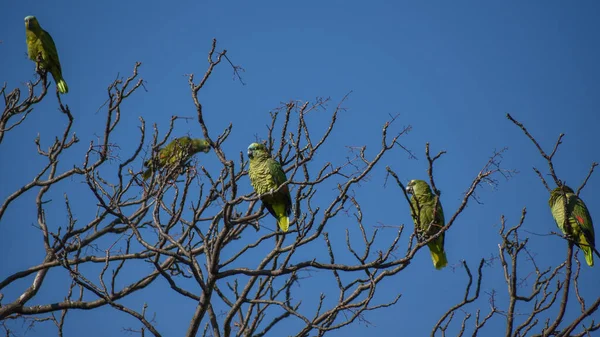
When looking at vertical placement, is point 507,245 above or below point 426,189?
below

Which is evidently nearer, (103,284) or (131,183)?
(103,284)

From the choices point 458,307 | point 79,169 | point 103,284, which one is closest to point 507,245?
point 458,307

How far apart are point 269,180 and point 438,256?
2106 mm

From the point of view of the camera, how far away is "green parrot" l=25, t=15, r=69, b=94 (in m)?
8.04

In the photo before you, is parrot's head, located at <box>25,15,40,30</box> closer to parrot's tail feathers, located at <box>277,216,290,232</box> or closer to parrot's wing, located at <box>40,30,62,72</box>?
parrot's wing, located at <box>40,30,62,72</box>

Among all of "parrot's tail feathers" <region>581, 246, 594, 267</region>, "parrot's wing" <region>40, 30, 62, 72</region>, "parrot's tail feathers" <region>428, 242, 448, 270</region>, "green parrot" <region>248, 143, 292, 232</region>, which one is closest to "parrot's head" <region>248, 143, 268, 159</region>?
"green parrot" <region>248, 143, 292, 232</region>

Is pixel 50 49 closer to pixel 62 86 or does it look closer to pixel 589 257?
pixel 62 86

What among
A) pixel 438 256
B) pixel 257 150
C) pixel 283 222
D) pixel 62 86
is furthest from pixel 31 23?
pixel 438 256

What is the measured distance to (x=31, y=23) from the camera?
27.2ft

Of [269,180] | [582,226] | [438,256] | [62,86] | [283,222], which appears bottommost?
[582,226]

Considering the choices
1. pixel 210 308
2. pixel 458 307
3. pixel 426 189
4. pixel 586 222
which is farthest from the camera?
pixel 426 189

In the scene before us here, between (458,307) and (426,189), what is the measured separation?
95.0 inches

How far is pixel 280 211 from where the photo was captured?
6.46 meters

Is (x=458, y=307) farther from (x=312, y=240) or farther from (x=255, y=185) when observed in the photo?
(x=255, y=185)
